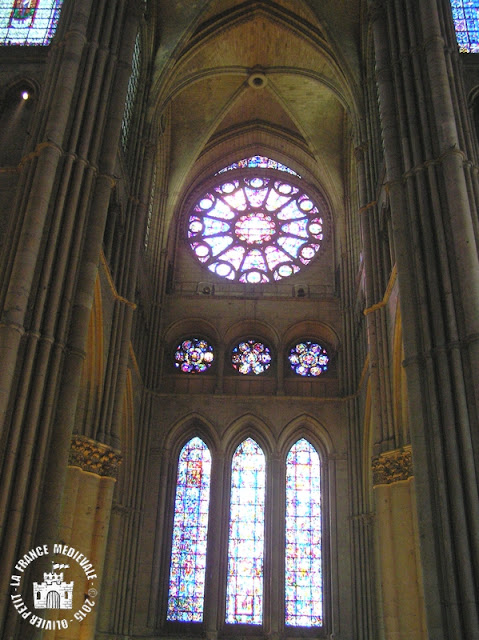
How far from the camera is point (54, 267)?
1164cm

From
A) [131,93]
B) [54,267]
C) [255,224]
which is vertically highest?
[255,224]

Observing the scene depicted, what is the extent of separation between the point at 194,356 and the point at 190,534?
5.36 m

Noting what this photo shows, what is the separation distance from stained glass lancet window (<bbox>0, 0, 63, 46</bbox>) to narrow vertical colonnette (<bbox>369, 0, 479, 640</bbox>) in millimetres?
7526

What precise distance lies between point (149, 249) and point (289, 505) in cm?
854

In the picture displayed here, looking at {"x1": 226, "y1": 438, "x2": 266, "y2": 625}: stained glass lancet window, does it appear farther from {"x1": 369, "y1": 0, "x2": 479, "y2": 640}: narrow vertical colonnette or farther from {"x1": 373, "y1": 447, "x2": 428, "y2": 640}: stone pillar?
{"x1": 369, "y1": 0, "x2": 479, "y2": 640}: narrow vertical colonnette

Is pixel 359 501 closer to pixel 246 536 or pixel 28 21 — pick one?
pixel 246 536

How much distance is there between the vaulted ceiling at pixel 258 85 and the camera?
19.9 m

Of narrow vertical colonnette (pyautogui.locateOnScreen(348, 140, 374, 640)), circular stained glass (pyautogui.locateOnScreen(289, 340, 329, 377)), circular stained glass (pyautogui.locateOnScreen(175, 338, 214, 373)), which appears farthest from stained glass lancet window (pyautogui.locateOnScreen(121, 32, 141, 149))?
circular stained glass (pyautogui.locateOnScreen(289, 340, 329, 377))

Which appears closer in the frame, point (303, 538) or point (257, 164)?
point (303, 538)

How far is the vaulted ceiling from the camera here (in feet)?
65.3

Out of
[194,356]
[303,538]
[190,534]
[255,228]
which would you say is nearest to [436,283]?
[303,538]

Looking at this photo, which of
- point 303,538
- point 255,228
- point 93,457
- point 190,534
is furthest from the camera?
point 255,228

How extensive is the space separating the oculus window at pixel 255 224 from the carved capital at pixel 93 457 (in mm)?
10192

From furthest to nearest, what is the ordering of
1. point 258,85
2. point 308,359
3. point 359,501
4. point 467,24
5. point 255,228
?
1. point 255,228
2. point 258,85
3. point 308,359
4. point 359,501
5. point 467,24
